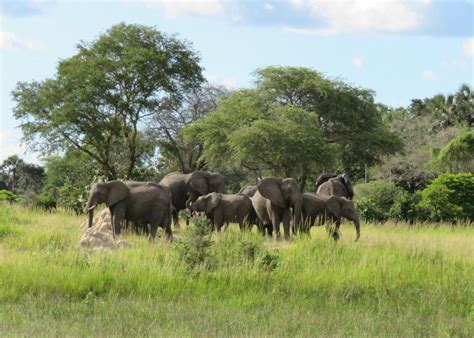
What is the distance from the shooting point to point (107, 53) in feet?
147

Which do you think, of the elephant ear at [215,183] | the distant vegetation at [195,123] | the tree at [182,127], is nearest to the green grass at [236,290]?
the elephant ear at [215,183]

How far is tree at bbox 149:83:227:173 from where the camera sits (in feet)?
162

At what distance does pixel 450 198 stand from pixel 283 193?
A: 58.5 ft

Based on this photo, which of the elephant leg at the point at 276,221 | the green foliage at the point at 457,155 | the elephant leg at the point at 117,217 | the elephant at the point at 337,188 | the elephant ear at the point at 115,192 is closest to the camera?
the elephant leg at the point at 117,217

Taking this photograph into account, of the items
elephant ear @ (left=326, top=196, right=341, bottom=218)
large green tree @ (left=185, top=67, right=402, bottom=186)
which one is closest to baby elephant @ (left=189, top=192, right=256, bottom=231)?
elephant ear @ (left=326, top=196, right=341, bottom=218)

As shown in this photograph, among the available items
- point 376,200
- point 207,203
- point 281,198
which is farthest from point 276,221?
point 376,200

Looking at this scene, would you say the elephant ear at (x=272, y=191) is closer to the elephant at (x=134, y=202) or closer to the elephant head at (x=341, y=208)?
the elephant head at (x=341, y=208)

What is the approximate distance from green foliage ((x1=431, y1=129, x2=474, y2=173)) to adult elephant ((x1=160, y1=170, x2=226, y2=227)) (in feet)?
89.3

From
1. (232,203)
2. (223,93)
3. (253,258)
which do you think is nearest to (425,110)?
(223,93)

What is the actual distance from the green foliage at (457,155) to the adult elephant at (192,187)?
27.2 metres

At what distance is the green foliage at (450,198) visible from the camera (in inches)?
1390

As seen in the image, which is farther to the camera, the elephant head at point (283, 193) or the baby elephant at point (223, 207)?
the baby elephant at point (223, 207)

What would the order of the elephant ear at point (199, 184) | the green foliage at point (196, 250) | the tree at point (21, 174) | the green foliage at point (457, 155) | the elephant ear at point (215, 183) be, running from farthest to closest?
the tree at point (21, 174), the green foliage at point (457, 155), the elephant ear at point (215, 183), the elephant ear at point (199, 184), the green foliage at point (196, 250)

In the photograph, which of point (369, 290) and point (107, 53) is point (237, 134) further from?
point (369, 290)
